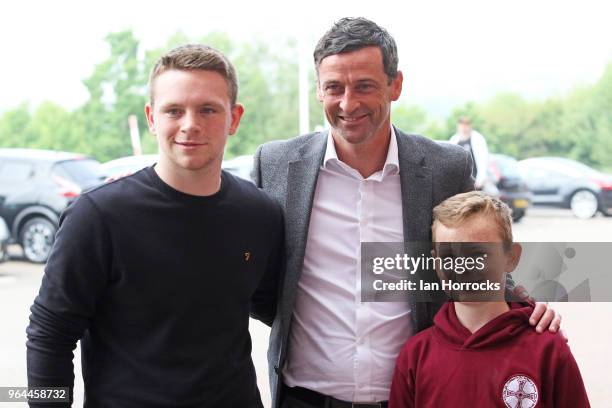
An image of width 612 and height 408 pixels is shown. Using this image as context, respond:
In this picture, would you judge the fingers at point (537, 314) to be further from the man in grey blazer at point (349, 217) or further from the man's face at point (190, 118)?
the man's face at point (190, 118)

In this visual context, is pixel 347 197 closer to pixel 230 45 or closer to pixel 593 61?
pixel 230 45

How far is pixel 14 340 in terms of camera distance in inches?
235

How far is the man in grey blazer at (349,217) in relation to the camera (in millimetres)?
2031

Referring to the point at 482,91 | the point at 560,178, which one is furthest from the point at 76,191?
the point at 482,91

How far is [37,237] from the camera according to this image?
29.8 ft

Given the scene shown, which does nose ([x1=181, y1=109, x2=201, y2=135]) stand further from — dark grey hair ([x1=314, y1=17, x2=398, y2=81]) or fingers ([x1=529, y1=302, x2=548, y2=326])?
fingers ([x1=529, y1=302, x2=548, y2=326])

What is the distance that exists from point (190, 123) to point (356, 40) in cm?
53

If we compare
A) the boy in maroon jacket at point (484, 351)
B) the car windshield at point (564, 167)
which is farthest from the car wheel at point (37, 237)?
the car windshield at point (564, 167)

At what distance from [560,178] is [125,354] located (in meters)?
12.5

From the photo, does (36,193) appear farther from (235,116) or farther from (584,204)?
(584,204)

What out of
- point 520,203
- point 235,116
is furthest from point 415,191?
point 520,203

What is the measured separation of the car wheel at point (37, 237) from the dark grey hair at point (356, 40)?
7670 millimetres

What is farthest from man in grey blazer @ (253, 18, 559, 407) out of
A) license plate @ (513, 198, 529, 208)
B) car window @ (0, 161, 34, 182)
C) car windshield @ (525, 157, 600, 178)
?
car windshield @ (525, 157, 600, 178)

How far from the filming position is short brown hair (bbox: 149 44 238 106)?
5.99ft
